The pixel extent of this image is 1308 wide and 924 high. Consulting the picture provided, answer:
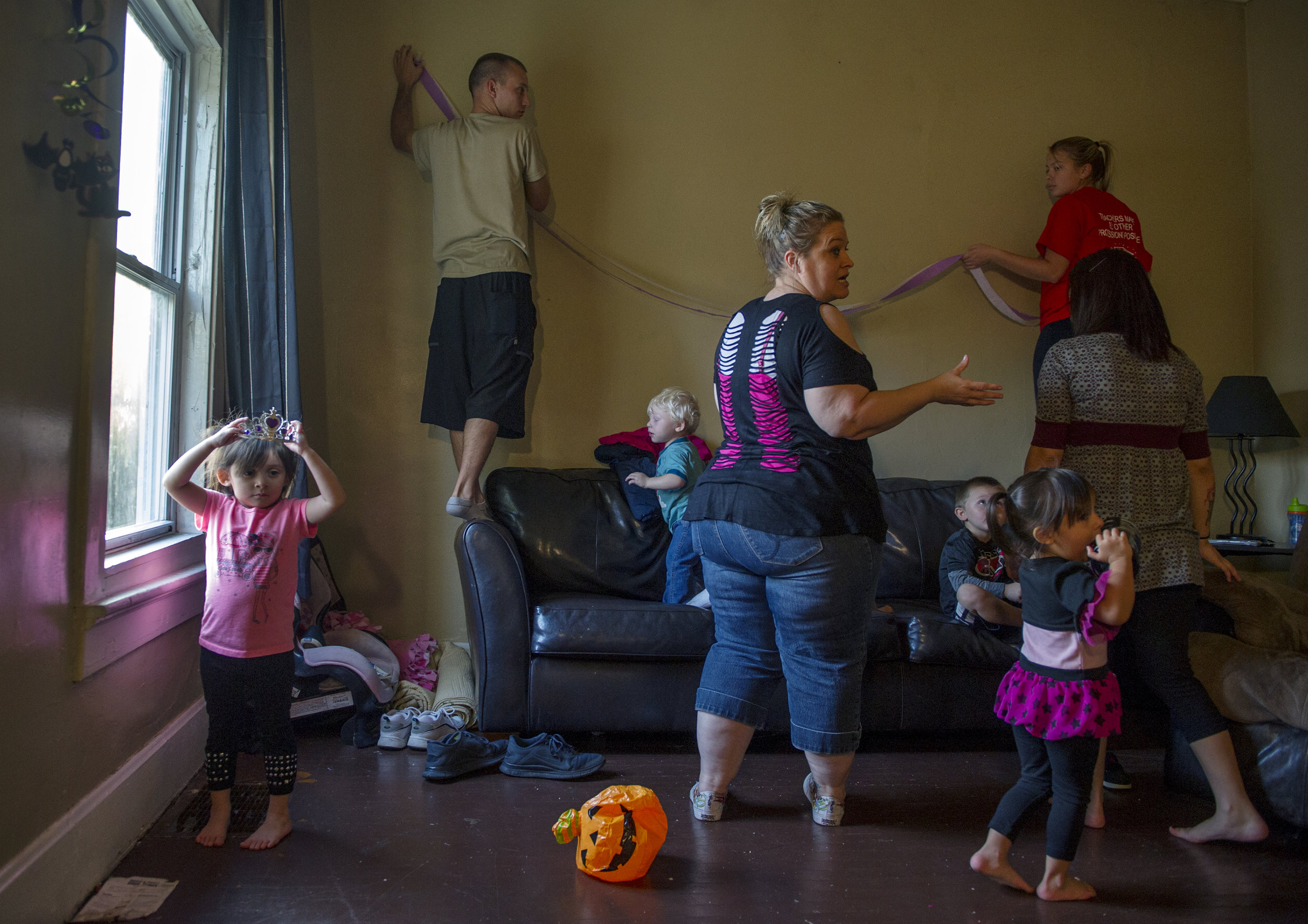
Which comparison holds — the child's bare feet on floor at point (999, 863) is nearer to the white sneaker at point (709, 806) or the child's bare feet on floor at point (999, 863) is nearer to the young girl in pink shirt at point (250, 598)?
the white sneaker at point (709, 806)

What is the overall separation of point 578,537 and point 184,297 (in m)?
1.40

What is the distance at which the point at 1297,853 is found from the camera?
5.98ft

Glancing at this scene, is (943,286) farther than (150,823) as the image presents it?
Result: Yes

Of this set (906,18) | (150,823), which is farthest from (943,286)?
(150,823)

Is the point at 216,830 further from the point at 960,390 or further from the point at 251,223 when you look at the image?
the point at 960,390

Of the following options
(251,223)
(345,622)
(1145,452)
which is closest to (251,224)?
(251,223)

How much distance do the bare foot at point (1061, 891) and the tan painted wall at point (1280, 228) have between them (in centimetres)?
283

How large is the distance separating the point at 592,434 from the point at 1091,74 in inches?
108

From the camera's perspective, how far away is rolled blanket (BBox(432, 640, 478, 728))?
2531 millimetres

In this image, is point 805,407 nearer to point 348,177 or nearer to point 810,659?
point 810,659

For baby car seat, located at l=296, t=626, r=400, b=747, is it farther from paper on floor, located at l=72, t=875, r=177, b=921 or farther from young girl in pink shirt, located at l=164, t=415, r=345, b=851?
paper on floor, located at l=72, t=875, r=177, b=921

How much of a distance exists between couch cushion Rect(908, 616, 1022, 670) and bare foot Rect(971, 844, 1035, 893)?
79 cm

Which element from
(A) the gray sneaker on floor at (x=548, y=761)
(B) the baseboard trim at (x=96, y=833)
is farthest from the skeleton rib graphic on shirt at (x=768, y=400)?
(B) the baseboard trim at (x=96, y=833)

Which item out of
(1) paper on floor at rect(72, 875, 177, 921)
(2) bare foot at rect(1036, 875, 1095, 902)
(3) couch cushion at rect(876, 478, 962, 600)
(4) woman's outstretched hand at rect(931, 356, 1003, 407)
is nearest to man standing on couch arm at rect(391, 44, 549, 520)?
(3) couch cushion at rect(876, 478, 962, 600)
